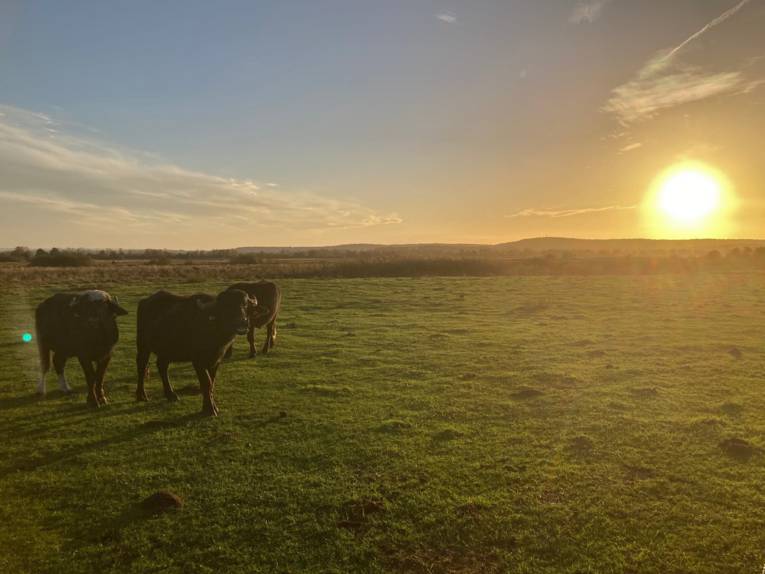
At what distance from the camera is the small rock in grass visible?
634cm

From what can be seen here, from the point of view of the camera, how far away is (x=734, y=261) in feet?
212

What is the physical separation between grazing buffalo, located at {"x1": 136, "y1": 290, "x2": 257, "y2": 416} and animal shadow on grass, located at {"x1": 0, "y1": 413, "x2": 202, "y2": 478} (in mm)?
717

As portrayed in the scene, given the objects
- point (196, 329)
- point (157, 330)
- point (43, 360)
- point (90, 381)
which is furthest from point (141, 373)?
point (43, 360)

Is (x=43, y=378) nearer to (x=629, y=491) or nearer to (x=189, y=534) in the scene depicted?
(x=189, y=534)

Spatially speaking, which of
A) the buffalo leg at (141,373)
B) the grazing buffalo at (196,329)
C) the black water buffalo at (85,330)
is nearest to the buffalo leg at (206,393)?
the grazing buffalo at (196,329)

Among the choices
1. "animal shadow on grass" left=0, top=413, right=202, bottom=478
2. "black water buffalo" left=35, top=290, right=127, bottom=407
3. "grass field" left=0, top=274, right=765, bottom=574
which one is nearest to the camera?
"grass field" left=0, top=274, right=765, bottom=574

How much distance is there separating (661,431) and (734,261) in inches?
2801

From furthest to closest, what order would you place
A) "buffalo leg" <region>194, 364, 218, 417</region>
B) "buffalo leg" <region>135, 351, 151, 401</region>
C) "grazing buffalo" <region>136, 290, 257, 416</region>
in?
"buffalo leg" <region>135, 351, 151, 401</region> < "grazing buffalo" <region>136, 290, 257, 416</region> < "buffalo leg" <region>194, 364, 218, 417</region>

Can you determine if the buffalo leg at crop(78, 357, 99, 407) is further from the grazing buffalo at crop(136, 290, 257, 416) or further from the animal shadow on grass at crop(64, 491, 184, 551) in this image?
the animal shadow on grass at crop(64, 491, 184, 551)

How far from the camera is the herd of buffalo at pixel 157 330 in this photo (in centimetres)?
1023

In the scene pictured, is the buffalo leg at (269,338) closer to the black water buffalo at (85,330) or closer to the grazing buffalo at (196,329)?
the grazing buffalo at (196,329)

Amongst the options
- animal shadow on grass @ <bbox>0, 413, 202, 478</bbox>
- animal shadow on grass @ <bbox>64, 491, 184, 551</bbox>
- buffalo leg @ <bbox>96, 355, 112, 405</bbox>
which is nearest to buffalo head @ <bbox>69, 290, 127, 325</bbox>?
buffalo leg @ <bbox>96, 355, 112, 405</bbox>

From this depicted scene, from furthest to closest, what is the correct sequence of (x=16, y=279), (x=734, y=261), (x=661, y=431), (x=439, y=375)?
(x=734, y=261)
(x=16, y=279)
(x=439, y=375)
(x=661, y=431)

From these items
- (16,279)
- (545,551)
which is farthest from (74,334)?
(16,279)
